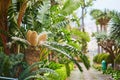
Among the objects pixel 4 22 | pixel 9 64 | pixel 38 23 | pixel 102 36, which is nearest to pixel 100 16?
pixel 102 36

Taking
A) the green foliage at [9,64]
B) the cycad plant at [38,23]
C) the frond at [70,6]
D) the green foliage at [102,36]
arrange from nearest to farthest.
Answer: the green foliage at [9,64]
the cycad plant at [38,23]
the frond at [70,6]
the green foliage at [102,36]

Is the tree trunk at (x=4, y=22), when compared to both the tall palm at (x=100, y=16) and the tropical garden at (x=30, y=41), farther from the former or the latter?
the tall palm at (x=100, y=16)

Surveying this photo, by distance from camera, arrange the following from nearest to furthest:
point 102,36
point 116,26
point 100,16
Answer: point 116,26, point 102,36, point 100,16

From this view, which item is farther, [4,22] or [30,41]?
[4,22]

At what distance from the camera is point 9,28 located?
451 inches

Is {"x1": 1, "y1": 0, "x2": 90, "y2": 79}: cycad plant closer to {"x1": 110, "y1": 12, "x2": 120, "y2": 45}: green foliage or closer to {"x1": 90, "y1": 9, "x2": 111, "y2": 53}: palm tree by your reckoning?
{"x1": 110, "y1": 12, "x2": 120, "y2": 45}: green foliage

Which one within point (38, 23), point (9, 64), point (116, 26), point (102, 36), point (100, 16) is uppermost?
point (100, 16)

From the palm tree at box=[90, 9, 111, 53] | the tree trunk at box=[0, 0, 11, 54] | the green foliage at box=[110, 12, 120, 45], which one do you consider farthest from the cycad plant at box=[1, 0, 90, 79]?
the palm tree at box=[90, 9, 111, 53]

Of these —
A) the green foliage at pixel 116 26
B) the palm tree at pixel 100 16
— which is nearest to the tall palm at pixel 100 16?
the palm tree at pixel 100 16


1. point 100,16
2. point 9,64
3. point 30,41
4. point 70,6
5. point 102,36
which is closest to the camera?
point 9,64

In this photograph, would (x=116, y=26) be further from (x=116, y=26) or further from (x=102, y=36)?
(x=102, y=36)

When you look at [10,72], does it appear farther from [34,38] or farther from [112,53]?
[112,53]

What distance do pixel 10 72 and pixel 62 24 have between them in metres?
5.28

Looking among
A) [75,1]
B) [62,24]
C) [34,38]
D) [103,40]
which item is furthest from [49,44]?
[103,40]
